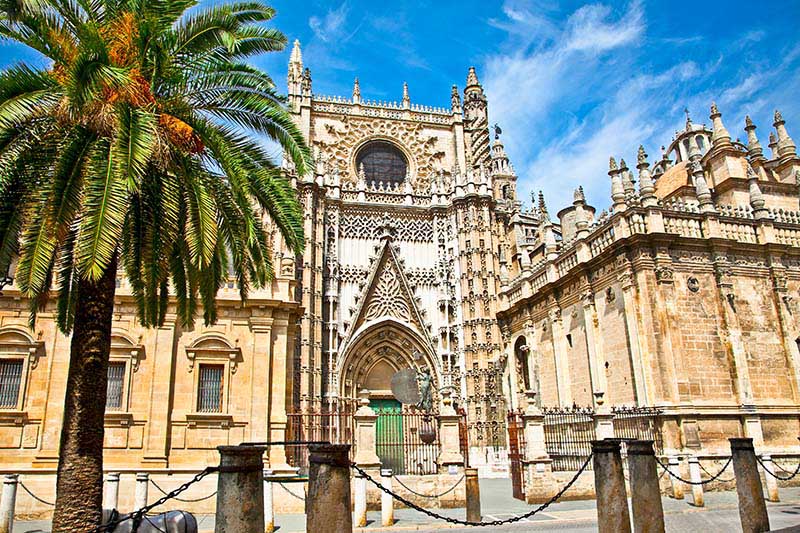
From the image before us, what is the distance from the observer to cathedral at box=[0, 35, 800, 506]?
14484mm

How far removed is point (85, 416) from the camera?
788cm

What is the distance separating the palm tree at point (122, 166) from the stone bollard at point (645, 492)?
6154 millimetres

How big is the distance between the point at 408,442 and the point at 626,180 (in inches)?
444

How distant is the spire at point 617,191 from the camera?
1775 centimetres

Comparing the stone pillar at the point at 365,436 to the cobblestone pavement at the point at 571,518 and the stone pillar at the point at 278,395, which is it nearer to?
the cobblestone pavement at the point at 571,518

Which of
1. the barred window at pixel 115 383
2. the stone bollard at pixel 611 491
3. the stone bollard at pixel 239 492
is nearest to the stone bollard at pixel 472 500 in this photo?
the stone bollard at pixel 611 491

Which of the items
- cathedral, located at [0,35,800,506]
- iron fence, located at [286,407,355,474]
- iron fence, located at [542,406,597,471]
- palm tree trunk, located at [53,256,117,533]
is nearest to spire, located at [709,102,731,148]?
cathedral, located at [0,35,800,506]

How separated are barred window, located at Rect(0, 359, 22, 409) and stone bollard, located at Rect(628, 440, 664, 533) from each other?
13717 mm

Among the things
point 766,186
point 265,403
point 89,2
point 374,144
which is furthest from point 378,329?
point 89,2

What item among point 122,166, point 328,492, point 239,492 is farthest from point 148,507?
point 122,166

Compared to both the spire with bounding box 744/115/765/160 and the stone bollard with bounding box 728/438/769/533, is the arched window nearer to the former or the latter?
the spire with bounding box 744/115/765/160

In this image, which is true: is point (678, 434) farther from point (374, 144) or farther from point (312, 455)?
point (374, 144)

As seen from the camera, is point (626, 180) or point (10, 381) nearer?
point (10, 381)

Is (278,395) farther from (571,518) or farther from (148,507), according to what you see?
(148,507)
